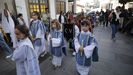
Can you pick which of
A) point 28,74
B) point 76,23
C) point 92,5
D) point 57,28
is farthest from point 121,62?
point 92,5

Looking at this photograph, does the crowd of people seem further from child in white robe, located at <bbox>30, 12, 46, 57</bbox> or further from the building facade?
the building facade

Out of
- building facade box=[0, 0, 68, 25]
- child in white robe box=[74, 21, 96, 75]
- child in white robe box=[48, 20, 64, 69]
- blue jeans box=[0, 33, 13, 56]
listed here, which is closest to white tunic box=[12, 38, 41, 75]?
child in white robe box=[74, 21, 96, 75]

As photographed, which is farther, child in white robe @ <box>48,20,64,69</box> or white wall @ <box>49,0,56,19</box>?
white wall @ <box>49,0,56,19</box>

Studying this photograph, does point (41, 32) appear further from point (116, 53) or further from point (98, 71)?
point (116, 53)

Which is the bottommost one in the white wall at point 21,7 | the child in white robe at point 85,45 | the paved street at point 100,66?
the paved street at point 100,66

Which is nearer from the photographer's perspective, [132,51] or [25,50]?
[25,50]

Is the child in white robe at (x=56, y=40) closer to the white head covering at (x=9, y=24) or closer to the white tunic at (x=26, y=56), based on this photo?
the white tunic at (x=26, y=56)

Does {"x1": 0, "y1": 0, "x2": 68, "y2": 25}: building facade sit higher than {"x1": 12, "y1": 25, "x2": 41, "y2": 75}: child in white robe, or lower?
higher

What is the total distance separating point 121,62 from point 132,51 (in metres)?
1.33

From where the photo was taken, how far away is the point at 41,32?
3.93 metres

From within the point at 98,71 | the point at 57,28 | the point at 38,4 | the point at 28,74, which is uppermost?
the point at 38,4

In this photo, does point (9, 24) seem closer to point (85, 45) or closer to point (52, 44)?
point (52, 44)

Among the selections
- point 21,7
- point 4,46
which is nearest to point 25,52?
point 4,46

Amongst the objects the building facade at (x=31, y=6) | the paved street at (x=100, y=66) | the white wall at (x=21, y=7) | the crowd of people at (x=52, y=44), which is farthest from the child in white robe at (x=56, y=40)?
the white wall at (x=21, y=7)
